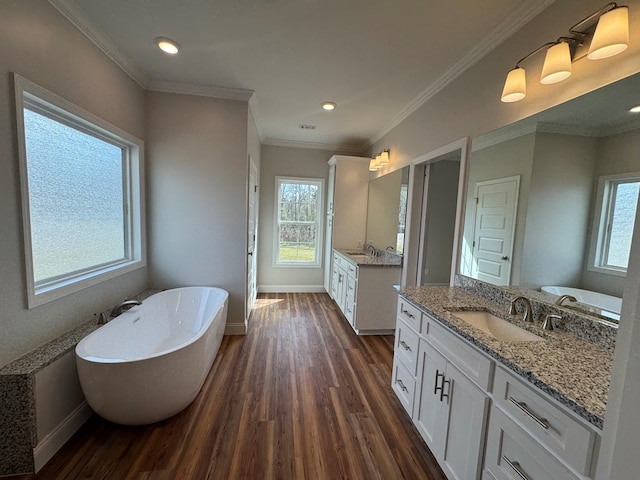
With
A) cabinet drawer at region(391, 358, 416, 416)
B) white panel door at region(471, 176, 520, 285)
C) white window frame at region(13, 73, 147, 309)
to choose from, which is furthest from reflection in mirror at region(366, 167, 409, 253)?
white window frame at region(13, 73, 147, 309)

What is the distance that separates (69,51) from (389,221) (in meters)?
3.32

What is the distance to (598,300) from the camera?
50.3 inches

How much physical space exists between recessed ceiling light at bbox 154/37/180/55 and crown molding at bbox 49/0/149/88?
1.14 ft

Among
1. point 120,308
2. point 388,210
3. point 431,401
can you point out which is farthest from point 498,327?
point 120,308

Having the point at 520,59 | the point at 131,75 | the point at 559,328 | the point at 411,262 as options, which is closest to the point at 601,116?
the point at 520,59

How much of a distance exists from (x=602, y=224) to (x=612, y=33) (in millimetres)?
781

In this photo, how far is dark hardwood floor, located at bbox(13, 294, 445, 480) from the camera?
4.93 feet

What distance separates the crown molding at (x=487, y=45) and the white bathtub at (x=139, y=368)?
281 centimetres

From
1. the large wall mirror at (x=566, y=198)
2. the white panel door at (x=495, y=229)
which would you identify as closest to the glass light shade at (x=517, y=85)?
the large wall mirror at (x=566, y=198)

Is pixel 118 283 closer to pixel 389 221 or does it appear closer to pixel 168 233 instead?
pixel 168 233

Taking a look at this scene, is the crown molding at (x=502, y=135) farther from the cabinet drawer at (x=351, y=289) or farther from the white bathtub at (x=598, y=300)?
the cabinet drawer at (x=351, y=289)

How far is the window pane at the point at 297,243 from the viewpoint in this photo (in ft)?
16.3

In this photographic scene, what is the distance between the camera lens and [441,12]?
1.65 m

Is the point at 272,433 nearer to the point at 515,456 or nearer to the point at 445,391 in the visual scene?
the point at 445,391
